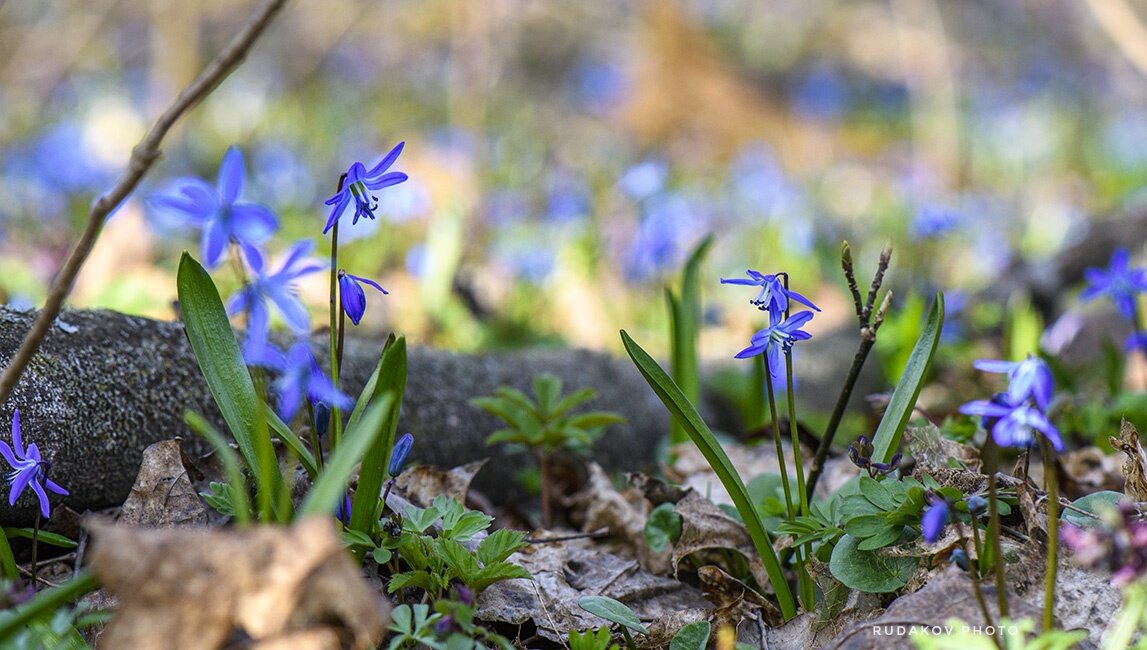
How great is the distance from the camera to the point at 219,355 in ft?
4.76

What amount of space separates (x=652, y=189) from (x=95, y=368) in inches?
A: 113

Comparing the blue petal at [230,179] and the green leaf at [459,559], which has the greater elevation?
the blue petal at [230,179]

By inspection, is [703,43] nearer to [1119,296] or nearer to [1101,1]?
[1101,1]

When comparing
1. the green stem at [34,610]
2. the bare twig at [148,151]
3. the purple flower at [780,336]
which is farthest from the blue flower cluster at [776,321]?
the green stem at [34,610]

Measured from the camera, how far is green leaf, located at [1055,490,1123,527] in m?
1.37

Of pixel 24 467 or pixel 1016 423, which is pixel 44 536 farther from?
pixel 1016 423

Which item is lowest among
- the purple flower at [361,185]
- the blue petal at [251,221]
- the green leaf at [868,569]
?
the green leaf at [868,569]

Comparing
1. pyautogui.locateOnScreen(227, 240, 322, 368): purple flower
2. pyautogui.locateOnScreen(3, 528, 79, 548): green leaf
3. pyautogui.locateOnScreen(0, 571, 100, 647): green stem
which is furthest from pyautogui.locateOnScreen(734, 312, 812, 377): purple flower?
pyautogui.locateOnScreen(3, 528, 79, 548): green leaf

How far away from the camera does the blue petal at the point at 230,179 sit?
4.30 ft

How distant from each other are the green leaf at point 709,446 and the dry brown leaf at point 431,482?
21.9 inches

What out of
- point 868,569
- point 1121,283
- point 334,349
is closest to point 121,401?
point 334,349

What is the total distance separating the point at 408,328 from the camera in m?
3.82

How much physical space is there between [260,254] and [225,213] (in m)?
0.07

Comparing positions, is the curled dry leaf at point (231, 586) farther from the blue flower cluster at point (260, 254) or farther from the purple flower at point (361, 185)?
the purple flower at point (361, 185)
